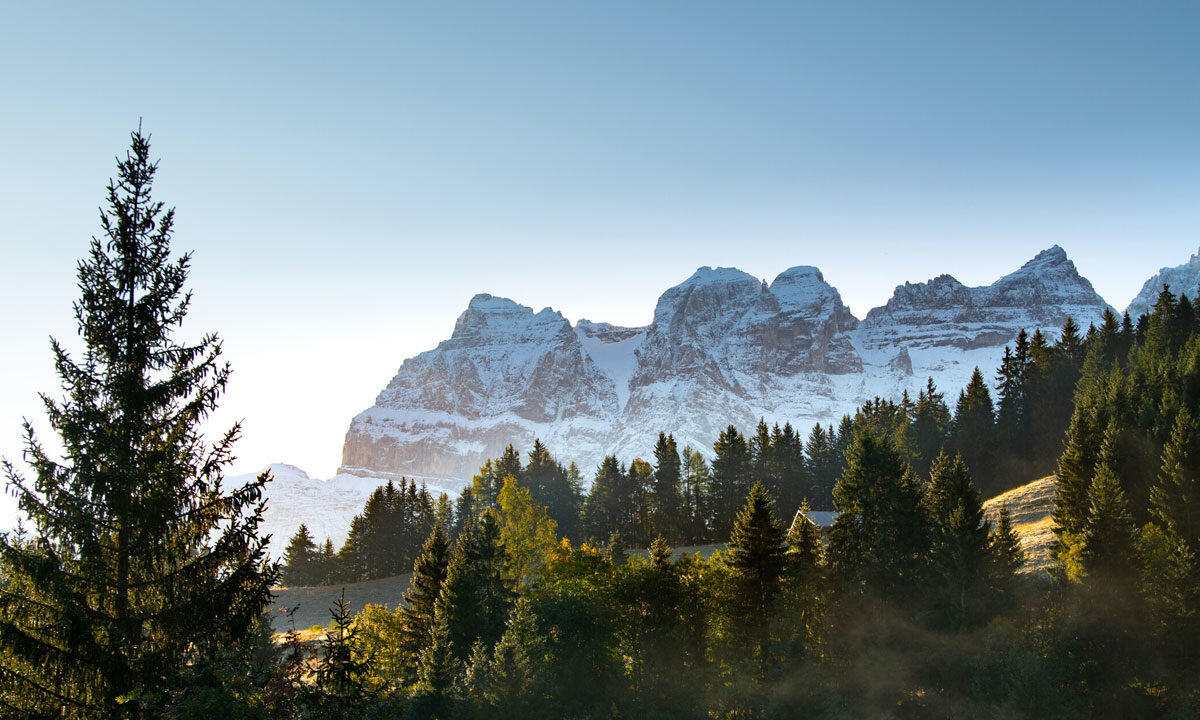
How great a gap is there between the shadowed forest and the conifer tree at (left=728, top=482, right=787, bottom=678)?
0.12 meters

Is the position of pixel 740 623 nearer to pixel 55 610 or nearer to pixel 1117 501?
pixel 1117 501

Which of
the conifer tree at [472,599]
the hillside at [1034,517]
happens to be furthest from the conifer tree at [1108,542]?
the conifer tree at [472,599]

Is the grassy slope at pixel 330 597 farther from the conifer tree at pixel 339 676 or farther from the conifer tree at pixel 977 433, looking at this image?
the conifer tree at pixel 339 676

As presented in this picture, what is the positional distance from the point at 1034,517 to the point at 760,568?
102ft

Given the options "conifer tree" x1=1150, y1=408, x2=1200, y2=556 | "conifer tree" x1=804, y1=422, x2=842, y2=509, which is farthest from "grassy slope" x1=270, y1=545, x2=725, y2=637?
"conifer tree" x1=1150, y1=408, x2=1200, y2=556

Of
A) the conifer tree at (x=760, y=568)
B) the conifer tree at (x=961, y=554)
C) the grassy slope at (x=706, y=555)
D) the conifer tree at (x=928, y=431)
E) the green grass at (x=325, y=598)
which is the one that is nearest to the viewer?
the conifer tree at (x=760, y=568)

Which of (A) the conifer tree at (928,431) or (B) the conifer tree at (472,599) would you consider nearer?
(B) the conifer tree at (472,599)

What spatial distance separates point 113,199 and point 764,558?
31.9 metres

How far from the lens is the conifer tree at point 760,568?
33.7 m

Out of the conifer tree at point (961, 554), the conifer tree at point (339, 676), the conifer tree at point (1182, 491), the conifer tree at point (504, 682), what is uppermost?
the conifer tree at point (339, 676)

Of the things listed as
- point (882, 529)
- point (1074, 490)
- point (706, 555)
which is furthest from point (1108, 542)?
point (706, 555)

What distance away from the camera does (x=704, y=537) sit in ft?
243

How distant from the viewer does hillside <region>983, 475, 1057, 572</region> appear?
39591 mm

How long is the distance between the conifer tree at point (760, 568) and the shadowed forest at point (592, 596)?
0.12m
